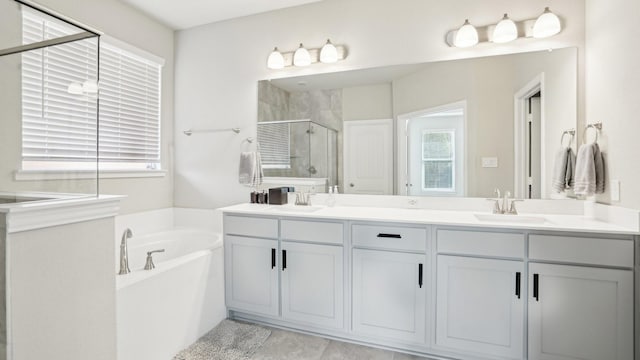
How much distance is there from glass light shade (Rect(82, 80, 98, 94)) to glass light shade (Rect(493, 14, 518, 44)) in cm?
258

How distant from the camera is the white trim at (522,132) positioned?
2209 millimetres

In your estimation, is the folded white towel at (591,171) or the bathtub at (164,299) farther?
the folded white towel at (591,171)

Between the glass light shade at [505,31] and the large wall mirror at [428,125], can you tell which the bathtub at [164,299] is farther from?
the glass light shade at [505,31]

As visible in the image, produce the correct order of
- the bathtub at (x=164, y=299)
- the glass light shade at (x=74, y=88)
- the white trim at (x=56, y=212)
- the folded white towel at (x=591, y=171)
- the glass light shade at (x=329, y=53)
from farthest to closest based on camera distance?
1. the glass light shade at (x=329, y=53)
2. the folded white towel at (x=591, y=171)
3. the bathtub at (x=164, y=299)
4. the glass light shade at (x=74, y=88)
5. the white trim at (x=56, y=212)

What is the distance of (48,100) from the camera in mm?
1597

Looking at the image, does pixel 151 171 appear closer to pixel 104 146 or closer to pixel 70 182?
pixel 104 146

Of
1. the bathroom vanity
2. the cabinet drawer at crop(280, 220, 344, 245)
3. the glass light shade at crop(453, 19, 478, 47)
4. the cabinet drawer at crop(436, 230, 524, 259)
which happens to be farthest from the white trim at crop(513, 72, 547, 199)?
the cabinet drawer at crop(280, 220, 344, 245)

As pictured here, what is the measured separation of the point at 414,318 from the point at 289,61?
7.58ft

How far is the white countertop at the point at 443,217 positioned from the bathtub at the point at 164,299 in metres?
0.51

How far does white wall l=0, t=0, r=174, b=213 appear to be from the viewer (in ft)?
4.52

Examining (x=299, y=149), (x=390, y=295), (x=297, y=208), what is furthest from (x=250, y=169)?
(x=390, y=295)

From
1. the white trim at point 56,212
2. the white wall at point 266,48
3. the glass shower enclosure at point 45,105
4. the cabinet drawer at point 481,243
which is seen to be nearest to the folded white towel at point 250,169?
the white wall at point 266,48

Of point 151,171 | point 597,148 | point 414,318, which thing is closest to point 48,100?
point 151,171

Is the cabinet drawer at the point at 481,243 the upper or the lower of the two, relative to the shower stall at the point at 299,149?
lower
